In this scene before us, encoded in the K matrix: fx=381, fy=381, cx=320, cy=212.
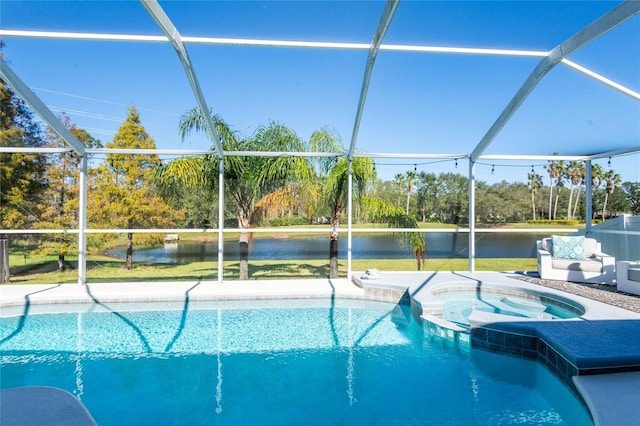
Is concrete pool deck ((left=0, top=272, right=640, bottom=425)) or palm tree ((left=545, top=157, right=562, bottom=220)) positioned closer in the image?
concrete pool deck ((left=0, top=272, right=640, bottom=425))

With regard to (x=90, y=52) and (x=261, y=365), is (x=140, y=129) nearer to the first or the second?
(x=90, y=52)

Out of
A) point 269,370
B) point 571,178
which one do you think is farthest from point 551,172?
point 269,370

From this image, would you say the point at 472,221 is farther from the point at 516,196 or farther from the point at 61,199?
the point at 61,199

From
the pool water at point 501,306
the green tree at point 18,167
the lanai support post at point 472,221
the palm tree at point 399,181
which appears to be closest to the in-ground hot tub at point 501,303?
the pool water at point 501,306

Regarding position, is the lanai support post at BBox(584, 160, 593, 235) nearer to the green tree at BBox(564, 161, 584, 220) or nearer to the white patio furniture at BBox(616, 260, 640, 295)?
the green tree at BBox(564, 161, 584, 220)

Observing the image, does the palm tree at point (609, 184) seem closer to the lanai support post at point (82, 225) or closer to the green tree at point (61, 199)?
the lanai support post at point (82, 225)

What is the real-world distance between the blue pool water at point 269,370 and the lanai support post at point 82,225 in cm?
110

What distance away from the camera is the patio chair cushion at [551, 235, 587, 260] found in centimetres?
700

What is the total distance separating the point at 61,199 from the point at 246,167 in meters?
3.95

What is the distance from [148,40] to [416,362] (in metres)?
4.76

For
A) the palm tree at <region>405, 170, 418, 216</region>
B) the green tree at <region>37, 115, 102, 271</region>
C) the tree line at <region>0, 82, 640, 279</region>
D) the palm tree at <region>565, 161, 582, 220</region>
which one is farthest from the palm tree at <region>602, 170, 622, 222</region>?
the green tree at <region>37, 115, 102, 271</region>

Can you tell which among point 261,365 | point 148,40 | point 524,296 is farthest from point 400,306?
point 148,40

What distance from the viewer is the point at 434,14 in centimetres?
436

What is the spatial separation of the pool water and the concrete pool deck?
19 cm
